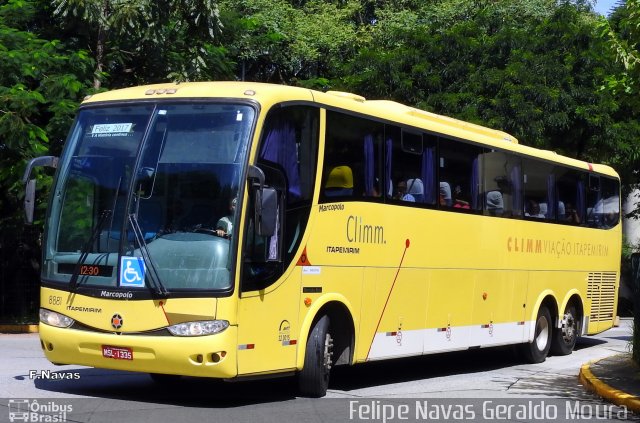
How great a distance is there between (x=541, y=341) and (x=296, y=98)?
8.60 metres

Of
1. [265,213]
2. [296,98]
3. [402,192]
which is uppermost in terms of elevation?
[296,98]

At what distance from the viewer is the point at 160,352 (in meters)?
10.1

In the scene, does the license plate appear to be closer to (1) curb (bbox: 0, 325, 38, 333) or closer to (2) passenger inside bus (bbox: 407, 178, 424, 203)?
(2) passenger inside bus (bbox: 407, 178, 424, 203)

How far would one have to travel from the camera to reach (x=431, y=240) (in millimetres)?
14070

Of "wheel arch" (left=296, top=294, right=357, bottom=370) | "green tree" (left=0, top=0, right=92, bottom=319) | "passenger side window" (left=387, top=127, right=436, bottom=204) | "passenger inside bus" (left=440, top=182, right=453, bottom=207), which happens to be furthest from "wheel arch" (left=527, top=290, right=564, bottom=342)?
"green tree" (left=0, top=0, right=92, bottom=319)

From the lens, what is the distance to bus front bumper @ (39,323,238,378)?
1001 centimetres

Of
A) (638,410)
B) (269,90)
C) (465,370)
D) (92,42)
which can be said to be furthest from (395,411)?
(92,42)

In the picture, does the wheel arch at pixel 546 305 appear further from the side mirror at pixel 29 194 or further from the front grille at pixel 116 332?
the side mirror at pixel 29 194

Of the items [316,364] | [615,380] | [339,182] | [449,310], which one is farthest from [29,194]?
[615,380]

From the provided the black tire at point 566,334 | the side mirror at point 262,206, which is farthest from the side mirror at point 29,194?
the black tire at point 566,334

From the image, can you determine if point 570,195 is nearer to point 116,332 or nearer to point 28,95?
point 116,332

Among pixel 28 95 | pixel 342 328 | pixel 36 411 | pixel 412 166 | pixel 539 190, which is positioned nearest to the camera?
pixel 36 411

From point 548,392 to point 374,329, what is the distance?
2.60 metres

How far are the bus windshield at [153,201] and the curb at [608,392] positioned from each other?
16.6 ft
